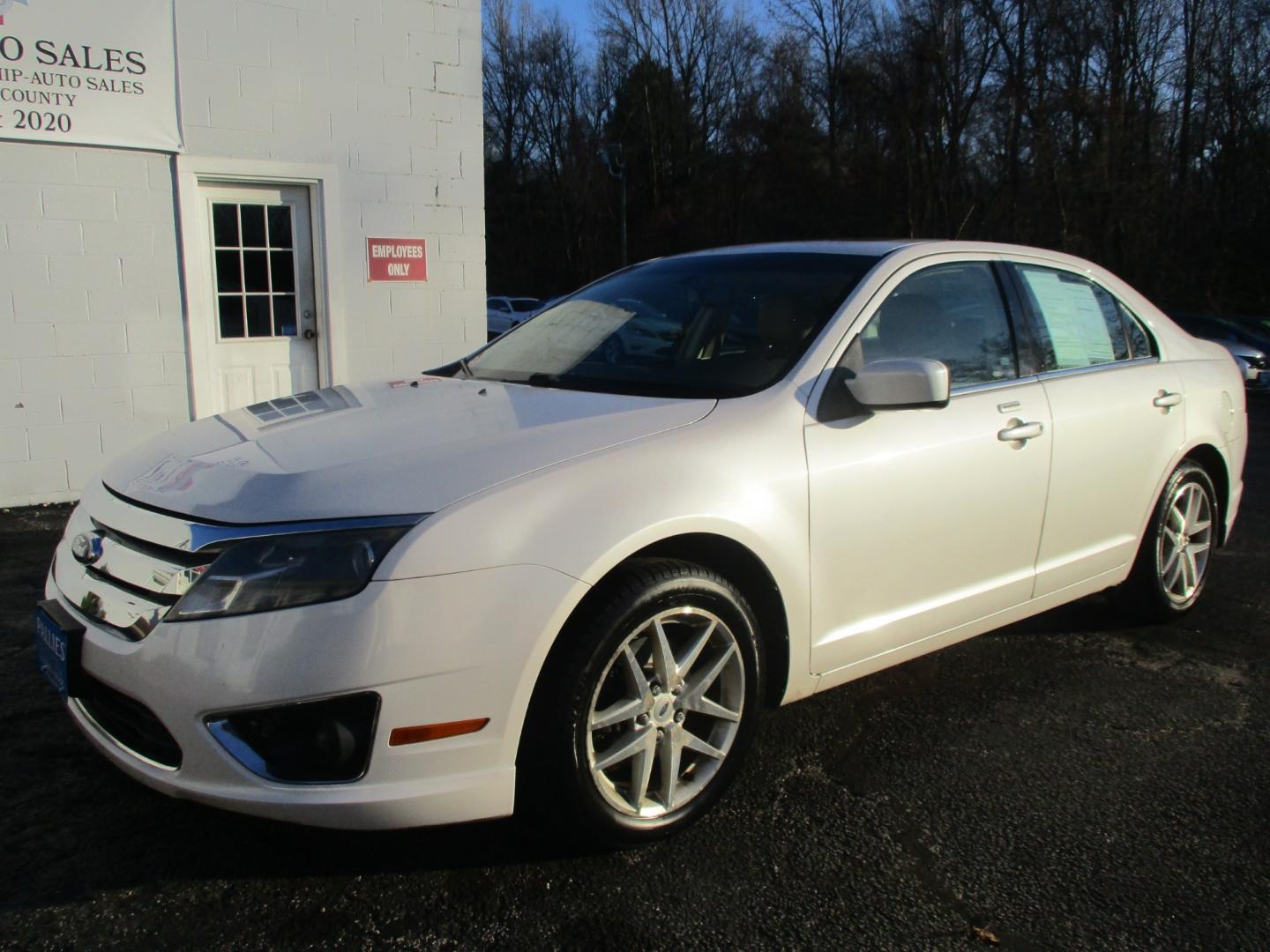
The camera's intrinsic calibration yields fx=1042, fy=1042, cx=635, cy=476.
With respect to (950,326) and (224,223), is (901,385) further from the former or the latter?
(224,223)

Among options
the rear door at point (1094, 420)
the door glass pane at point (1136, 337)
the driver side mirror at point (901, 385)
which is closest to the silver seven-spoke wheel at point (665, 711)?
the driver side mirror at point (901, 385)

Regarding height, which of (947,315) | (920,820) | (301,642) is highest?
(947,315)

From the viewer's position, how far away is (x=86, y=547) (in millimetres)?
2674

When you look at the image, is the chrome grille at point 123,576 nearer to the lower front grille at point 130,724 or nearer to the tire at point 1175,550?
the lower front grille at point 130,724

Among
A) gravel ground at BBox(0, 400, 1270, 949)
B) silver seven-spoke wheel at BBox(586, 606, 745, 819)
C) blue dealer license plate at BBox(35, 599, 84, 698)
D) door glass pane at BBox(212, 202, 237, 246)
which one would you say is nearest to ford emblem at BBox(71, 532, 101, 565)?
blue dealer license plate at BBox(35, 599, 84, 698)

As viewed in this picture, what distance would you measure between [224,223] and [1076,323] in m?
5.95

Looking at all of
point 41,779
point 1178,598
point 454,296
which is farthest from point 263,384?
point 1178,598

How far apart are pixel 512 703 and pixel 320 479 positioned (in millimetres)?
678

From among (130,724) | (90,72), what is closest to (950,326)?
(130,724)

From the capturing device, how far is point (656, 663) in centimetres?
262

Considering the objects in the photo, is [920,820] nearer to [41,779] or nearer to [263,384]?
[41,779]

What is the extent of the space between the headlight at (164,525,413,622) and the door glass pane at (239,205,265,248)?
5.97 meters

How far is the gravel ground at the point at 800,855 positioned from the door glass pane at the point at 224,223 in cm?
460

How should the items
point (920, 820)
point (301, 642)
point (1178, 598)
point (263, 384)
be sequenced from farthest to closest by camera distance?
point (263, 384) → point (1178, 598) → point (920, 820) → point (301, 642)
